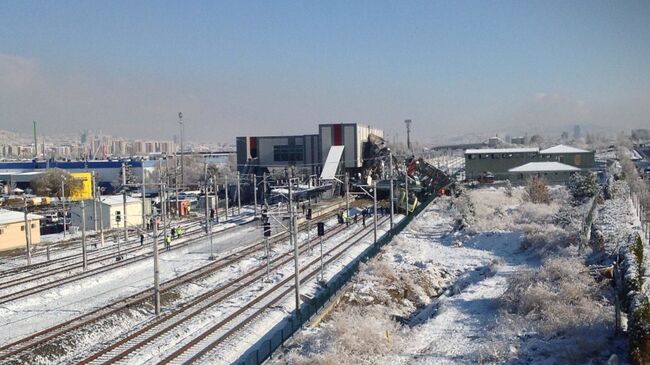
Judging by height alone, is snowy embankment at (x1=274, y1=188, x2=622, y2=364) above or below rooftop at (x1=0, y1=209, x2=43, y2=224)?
below

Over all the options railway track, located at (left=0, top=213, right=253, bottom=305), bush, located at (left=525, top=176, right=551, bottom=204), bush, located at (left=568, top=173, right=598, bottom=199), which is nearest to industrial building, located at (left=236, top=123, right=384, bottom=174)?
bush, located at (left=525, top=176, right=551, bottom=204)

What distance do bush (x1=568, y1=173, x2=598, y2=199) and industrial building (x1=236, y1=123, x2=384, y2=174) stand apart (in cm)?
2322

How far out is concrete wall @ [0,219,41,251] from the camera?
102 feet

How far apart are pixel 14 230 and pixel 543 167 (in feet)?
171

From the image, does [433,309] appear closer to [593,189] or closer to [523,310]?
[523,310]

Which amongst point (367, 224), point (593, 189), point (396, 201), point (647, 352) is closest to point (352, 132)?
point (396, 201)

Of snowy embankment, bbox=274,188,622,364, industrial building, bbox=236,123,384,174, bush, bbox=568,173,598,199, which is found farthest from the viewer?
industrial building, bbox=236,123,384,174

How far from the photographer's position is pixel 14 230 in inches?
1254

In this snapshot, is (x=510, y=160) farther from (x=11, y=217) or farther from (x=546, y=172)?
(x=11, y=217)

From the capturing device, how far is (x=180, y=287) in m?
21.3

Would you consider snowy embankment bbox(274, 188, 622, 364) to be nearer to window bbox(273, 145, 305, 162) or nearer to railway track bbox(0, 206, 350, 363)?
railway track bbox(0, 206, 350, 363)

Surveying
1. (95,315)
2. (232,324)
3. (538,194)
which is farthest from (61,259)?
(538,194)

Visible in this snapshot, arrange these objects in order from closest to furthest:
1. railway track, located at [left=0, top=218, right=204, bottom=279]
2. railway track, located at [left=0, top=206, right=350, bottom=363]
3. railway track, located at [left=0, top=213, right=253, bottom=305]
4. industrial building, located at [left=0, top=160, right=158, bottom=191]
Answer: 1. railway track, located at [left=0, top=206, right=350, bottom=363]
2. railway track, located at [left=0, top=213, right=253, bottom=305]
3. railway track, located at [left=0, top=218, right=204, bottom=279]
4. industrial building, located at [left=0, top=160, right=158, bottom=191]

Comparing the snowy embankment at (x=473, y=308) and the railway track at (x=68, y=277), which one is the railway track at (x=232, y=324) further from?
the railway track at (x=68, y=277)
